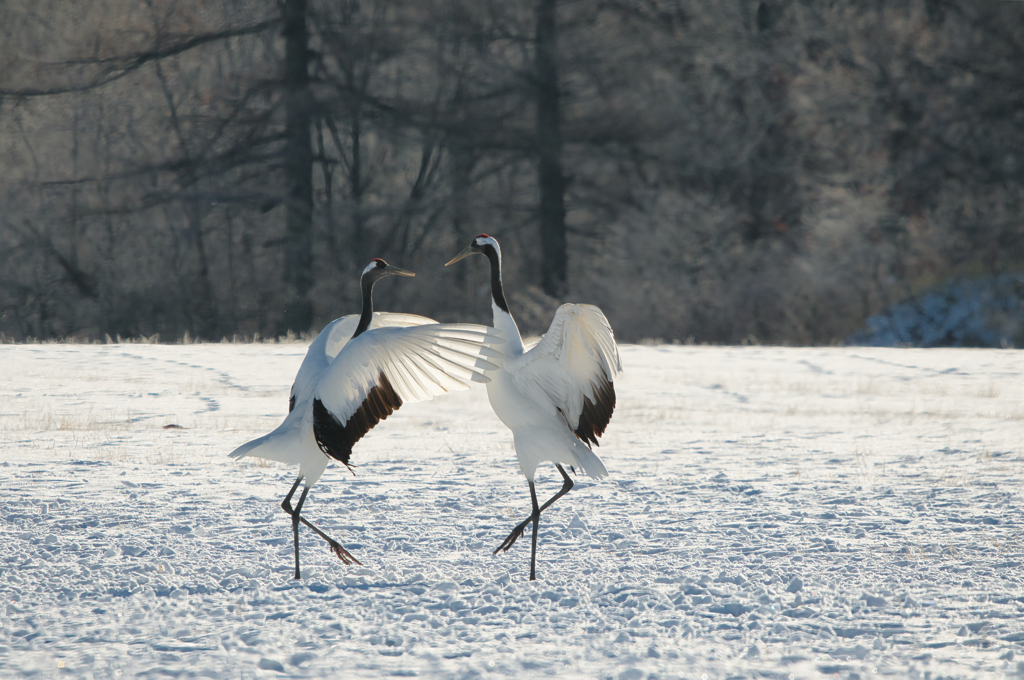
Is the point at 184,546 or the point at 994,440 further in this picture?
the point at 994,440

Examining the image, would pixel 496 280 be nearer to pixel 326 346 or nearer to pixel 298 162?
pixel 326 346

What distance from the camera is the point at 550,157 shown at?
2280cm

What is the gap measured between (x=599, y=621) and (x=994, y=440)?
6068 millimetres

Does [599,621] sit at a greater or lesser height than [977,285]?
lesser

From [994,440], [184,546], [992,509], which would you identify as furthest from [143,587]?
[994,440]

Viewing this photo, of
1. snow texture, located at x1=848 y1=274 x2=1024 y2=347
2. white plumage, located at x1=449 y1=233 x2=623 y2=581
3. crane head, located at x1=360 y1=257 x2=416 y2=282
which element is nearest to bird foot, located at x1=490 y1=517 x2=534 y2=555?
white plumage, located at x1=449 y1=233 x2=623 y2=581

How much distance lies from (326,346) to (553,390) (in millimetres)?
1248

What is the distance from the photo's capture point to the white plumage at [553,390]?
4852 mm

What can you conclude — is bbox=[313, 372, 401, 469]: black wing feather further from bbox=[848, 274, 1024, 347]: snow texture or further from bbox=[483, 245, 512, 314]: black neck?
bbox=[848, 274, 1024, 347]: snow texture

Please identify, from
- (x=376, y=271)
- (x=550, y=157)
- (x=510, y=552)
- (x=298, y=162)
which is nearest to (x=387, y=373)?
(x=376, y=271)

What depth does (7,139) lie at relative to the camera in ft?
79.1

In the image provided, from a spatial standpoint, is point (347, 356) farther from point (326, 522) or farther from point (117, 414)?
point (117, 414)

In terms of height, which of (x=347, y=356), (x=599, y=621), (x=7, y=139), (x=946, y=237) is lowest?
(x=599, y=621)

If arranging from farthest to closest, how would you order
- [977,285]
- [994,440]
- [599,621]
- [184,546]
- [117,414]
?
[977,285] → [117,414] → [994,440] → [184,546] → [599,621]
